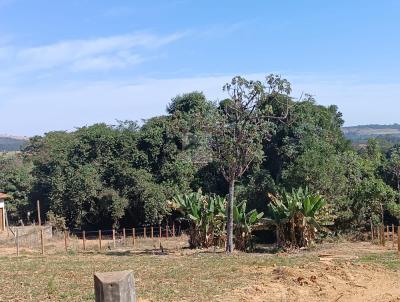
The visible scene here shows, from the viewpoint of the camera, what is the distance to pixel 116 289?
260cm

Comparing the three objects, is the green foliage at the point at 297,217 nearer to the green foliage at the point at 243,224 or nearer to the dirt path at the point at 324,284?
the green foliage at the point at 243,224

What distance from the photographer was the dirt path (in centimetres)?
1020

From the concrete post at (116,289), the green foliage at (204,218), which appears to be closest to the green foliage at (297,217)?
the green foliage at (204,218)

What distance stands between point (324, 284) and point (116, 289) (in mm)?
9370

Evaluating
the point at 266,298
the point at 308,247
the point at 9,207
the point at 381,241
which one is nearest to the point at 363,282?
the point at 266,298

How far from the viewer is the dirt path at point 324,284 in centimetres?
1020

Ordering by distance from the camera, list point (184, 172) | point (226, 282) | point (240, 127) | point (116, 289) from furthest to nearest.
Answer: point (184, 172) → point (240, 127) → point (226, 282) → point (116, 289)

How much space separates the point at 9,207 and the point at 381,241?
32.1 m

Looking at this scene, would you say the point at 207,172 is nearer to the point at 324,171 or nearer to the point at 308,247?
the point at 324,171

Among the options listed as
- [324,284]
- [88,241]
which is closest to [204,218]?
[324,284]

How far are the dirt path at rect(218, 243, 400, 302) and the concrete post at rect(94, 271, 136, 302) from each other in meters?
7.40

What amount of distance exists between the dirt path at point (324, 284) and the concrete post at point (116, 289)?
7402 millimetres

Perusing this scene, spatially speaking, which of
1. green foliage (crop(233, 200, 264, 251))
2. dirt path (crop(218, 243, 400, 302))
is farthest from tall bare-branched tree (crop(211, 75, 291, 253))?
dirt path (crop(218, 243, 400, 302))

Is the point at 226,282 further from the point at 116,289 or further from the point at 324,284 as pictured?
the point at 116,289
